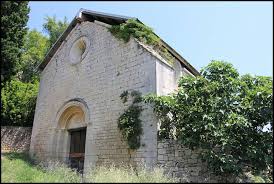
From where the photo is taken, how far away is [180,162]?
27.0 ft

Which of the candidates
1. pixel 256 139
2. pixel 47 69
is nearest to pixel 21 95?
pixel 47 69

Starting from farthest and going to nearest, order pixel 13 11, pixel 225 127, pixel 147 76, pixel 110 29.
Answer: pixel 110 29
pixel 147 76
pixel 13 11
pixel 225 127

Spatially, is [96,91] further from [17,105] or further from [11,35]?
[17,105]

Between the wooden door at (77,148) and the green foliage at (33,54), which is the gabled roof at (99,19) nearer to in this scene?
the green foliage at (33,54)

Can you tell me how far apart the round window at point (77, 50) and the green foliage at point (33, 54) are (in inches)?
222

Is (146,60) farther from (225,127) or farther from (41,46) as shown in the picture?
(41,46)

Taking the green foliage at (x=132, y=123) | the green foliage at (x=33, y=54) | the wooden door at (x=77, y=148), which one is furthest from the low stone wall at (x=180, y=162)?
the green foliage at (x=33, y=54)

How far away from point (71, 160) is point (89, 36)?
5.28 m

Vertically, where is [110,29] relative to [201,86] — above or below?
above

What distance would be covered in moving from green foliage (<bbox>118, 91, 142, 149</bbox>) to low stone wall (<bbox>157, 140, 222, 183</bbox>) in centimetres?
80

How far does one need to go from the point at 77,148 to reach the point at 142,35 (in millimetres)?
5252

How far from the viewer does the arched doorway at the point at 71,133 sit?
11.5 meters

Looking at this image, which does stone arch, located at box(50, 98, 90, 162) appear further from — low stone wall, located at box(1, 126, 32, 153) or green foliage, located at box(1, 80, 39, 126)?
green foliage, located at box(1, 80, 39, 126)

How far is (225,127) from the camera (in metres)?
7.66
